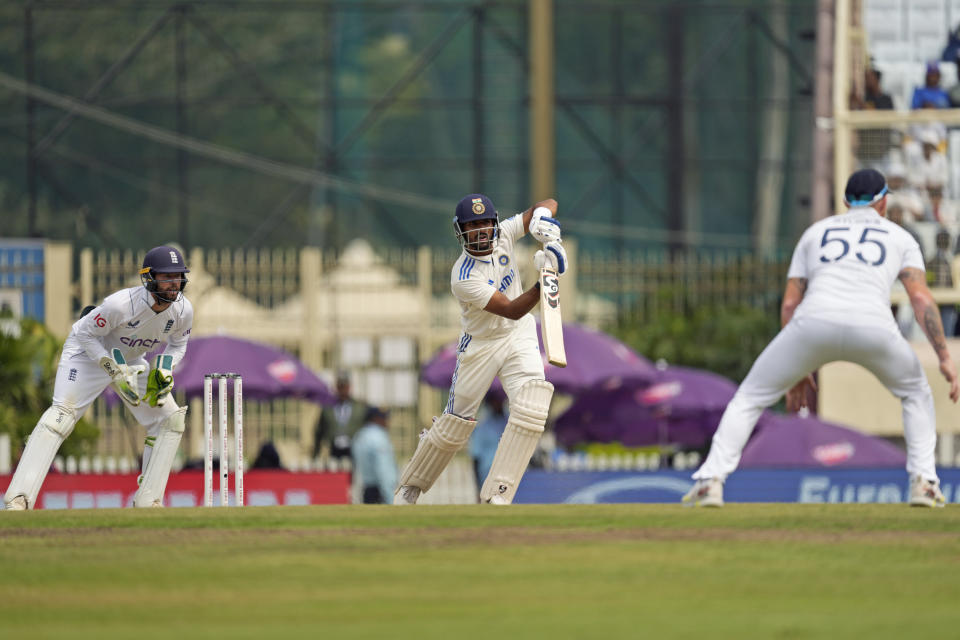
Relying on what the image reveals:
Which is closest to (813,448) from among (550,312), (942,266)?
(942,266)

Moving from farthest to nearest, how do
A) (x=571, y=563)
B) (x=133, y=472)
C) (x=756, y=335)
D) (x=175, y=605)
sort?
(x=756, y=335), (x=133, y=472), (x=571, y=563), (x=175, y=605)

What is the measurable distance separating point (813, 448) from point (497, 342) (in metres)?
6.85

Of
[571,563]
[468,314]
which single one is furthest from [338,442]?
[571,563]

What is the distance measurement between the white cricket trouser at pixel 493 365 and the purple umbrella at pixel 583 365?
6879 millimetres

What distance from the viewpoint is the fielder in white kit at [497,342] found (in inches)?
439

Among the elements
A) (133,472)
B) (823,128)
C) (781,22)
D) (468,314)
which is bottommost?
(133,472)

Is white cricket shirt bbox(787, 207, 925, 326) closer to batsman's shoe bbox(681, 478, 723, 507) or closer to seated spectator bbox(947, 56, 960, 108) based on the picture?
batsman's shoe bbox(681, 478, 723, 507)

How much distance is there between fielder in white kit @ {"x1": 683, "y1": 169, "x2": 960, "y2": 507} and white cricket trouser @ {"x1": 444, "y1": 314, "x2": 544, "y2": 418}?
5.18 ft

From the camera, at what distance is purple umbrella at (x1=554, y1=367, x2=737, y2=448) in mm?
19250

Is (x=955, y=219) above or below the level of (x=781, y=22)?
below

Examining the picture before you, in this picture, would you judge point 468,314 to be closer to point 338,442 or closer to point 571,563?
point 571,563

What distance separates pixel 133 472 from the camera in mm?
17578

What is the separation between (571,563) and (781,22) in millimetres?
31934

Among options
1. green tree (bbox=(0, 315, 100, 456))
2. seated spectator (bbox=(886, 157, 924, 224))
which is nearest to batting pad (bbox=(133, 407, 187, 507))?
green tree (bbox=(0, 315, 100, 456))
